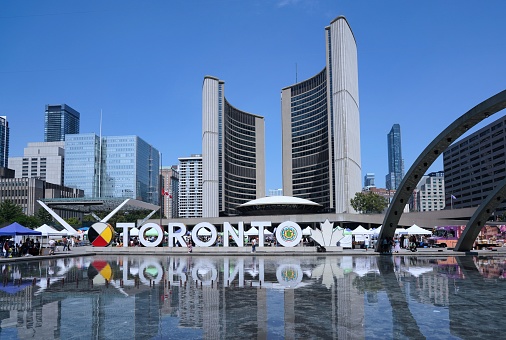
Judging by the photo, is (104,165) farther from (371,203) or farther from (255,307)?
(255,307)

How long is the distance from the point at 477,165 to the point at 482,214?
13723 cm

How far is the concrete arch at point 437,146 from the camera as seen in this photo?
27186 millimetres

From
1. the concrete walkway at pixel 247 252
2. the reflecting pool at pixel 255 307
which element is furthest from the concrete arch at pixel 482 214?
the reflecting pool at pixel 255 307

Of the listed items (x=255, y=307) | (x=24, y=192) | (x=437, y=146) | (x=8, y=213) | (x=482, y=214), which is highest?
(x=24, y=192)

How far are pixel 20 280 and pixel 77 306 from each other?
9228mm

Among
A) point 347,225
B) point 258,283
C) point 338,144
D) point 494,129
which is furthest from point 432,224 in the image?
point 258,283

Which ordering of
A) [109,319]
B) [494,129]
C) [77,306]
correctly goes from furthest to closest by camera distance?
[494,129] < [77,306] < [109,319]

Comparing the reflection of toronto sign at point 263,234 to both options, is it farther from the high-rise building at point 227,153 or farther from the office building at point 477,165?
the office building at point 477,165

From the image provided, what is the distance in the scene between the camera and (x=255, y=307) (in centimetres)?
1259

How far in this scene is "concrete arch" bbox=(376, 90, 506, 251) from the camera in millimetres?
27186

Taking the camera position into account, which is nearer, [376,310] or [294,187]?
[376,310]

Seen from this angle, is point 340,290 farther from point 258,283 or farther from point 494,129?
point 494,129

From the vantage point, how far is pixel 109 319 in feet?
36.2

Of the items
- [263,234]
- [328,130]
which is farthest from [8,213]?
[328,130]
